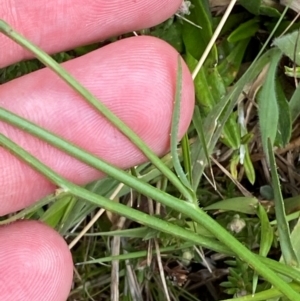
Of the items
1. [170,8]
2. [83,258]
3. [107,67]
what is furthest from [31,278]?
[170,8]

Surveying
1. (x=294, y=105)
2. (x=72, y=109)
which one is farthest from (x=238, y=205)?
(x=72, y=109)

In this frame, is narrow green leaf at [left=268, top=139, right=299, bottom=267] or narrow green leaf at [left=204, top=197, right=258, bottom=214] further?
narrow green leaf at [left=204, top=197, right=258, bottom=214]

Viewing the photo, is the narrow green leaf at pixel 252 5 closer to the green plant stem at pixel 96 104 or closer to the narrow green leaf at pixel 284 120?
the narrow green leaf at pixel 284 120

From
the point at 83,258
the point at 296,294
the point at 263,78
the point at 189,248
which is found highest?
the point at 263,78

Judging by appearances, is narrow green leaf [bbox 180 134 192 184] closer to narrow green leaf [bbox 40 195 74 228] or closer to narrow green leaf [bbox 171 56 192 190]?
narrow green leaf [bbox 171 56 192 190]

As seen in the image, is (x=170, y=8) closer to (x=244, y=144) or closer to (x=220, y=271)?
(x=244, y=144)

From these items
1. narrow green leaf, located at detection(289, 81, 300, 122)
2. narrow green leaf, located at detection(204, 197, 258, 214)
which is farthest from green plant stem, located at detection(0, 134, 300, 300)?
narrow green leaf, located at detection(289, 81, 300, 122)

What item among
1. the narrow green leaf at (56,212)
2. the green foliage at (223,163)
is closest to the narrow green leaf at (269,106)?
the green foliage at (223,163)
